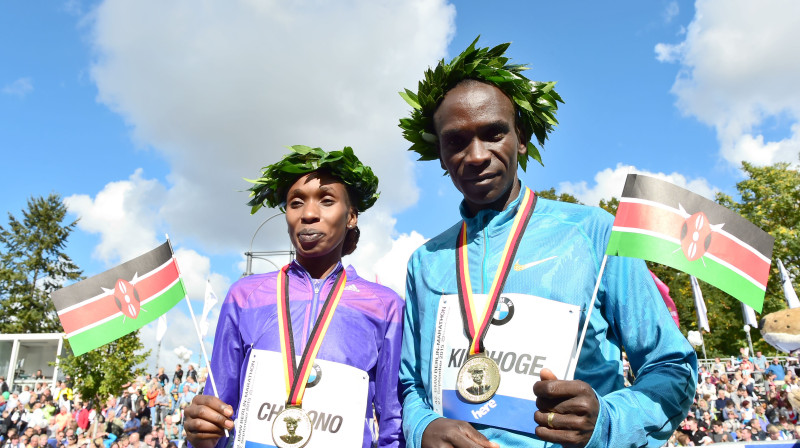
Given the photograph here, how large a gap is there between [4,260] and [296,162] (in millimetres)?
61295

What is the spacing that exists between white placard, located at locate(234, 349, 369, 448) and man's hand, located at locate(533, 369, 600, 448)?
1.54m

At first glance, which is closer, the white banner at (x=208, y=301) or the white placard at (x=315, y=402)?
the white placard at (x=315, y=402)

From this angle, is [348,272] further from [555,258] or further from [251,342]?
[555,258]

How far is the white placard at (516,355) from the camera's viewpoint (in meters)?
2.22

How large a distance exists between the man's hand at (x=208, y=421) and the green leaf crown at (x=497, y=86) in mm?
1786

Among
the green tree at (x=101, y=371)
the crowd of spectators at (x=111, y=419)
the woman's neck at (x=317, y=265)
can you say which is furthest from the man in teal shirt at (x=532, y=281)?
the green tree at (x=101, y=371)

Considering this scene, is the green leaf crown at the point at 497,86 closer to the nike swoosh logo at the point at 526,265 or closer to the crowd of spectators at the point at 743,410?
the nike swoosh logo at the point at 526,265

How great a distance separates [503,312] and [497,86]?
1141mm

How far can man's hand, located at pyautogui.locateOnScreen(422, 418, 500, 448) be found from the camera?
2.12 m

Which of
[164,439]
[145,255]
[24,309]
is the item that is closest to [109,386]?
[164,439]

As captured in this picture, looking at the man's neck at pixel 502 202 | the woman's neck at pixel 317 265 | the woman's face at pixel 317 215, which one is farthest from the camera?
the woman's neck at pixel 317 265

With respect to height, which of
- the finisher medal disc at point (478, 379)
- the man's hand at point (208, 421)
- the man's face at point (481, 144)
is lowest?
the man's hand at point (208, 421)

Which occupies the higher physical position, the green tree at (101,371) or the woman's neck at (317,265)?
the woman's neck at (317,265)

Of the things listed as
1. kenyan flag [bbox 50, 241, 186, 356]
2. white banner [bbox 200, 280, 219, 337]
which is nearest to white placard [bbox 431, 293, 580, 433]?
kenyan flag [bbox 50, 241, 186, 356]
